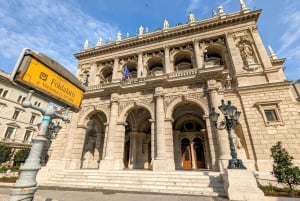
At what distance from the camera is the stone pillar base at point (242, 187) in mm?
7117

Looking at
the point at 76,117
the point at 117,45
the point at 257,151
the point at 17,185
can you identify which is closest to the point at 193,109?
the point at 257,151

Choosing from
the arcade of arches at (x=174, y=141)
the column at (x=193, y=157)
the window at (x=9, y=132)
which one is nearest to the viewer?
the column at (x=193, y=157)

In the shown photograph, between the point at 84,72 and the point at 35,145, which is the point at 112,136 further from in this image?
the point at 84,72

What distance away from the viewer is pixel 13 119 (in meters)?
28.0

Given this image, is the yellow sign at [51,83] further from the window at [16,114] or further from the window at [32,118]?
the window at [32,118]

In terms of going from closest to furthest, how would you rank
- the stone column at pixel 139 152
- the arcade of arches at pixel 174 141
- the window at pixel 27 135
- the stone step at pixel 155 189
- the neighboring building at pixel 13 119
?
the stone step at pixel 155 189 → the arcade of arches at pixel 174 141 → the stone column at pixel 139 152 → the neighboring building at pixel 13 119 → the window at pixel 27 135

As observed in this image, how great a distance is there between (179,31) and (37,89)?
21552 millimetres

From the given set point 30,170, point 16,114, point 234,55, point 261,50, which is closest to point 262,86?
point 234,55

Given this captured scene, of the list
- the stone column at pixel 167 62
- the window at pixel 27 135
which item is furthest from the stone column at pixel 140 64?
the window at pixel 27 135

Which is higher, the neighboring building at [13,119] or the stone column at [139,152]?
the neighboring building at [13,119]

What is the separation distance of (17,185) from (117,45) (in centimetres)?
2351

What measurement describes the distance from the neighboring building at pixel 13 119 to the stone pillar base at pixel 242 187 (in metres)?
29.1

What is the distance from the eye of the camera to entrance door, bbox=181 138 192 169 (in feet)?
57.2

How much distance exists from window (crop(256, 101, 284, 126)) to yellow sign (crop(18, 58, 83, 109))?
1620 centimetres
